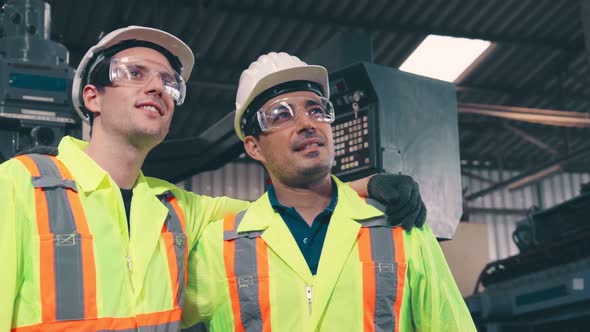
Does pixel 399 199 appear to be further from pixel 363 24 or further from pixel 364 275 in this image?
pixel 363 24

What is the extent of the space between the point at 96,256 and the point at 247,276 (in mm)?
455

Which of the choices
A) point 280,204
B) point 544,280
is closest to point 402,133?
point 280,204

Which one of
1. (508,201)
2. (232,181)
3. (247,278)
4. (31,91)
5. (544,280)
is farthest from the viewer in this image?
(508,201)

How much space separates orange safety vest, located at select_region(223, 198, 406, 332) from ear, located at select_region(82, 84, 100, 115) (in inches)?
21.2

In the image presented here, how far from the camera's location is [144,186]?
7.38ft

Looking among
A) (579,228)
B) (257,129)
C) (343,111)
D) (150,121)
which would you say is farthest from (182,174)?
(579,228)

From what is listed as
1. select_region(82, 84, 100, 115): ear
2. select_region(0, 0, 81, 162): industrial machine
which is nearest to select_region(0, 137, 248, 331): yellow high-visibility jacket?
select_region(82, 84, 100, 115): ear

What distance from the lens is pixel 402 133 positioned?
330 centimetres

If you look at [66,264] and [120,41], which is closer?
[66,264]

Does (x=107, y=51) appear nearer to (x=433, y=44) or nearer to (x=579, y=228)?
(x=579, y=228)

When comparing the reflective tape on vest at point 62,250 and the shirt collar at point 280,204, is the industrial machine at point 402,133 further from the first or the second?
the reflective tape on vest at point 62,250

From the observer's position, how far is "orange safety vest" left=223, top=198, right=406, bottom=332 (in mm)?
2207

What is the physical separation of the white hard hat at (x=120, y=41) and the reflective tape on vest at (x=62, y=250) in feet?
1.25

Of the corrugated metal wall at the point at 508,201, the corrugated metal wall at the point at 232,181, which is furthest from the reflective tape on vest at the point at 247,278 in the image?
the corrugated metal wall at the point at 508,201
